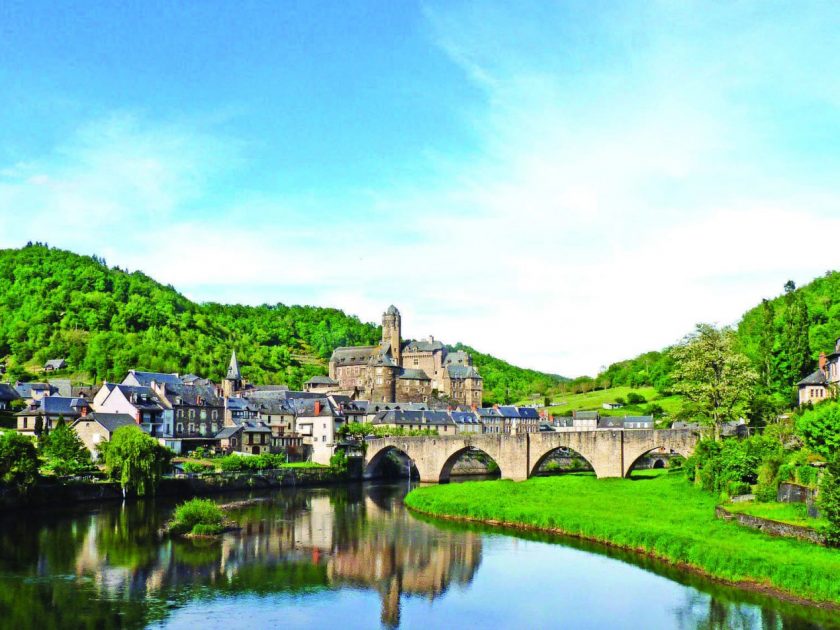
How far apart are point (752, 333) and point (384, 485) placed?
6032cm

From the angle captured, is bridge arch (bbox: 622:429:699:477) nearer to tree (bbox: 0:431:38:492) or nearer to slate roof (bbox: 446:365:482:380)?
tree (bbox: 0:431:38:492)

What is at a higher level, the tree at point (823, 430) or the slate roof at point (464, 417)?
the tree at point (823, 430)

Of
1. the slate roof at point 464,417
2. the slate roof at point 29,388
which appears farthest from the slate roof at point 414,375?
the slate roof at point 29,388

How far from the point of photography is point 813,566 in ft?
→ 103

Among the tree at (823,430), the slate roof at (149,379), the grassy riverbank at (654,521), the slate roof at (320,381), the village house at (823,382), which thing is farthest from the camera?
the slate roof at (320,381)

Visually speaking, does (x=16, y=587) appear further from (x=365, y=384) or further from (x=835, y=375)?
(x=365, y=384)

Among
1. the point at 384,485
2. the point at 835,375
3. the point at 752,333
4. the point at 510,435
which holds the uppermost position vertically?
the point at 752,333

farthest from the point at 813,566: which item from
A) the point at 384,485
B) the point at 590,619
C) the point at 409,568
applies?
the point at 384,485

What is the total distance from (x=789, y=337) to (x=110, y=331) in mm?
114528

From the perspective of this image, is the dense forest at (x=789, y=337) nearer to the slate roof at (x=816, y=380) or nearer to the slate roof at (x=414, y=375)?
the slate roof at (x=816, y=380)

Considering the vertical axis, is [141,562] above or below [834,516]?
below

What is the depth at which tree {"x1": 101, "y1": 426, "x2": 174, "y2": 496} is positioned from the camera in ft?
191

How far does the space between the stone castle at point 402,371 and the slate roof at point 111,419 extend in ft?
213

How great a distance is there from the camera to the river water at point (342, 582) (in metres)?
30.5
